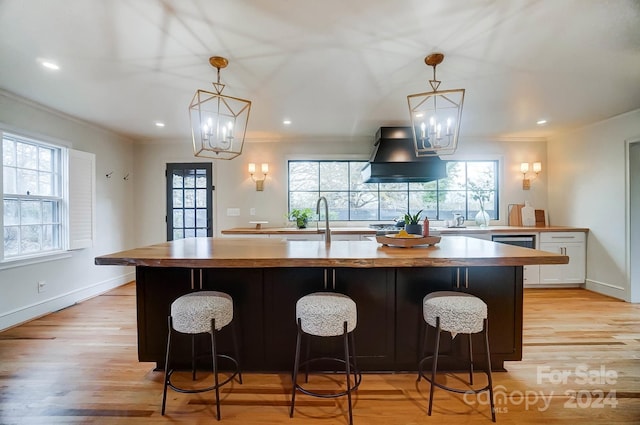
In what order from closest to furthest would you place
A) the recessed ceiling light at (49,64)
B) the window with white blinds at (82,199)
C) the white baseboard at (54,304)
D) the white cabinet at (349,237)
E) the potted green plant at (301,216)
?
the recessed ceiling light at (49,64) < the white baseboard at (54,304) < the window with white blinds at (82,199) < the white cabinet at (349,237) < the potted green plant at (301,216)

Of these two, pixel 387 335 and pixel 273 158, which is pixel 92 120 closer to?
pixel 273 158

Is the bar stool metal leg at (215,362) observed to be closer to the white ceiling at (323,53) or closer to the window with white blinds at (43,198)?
the white ceiling at (323,53)

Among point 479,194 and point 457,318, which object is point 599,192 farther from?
point 457,318

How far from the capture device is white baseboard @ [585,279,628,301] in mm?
3880

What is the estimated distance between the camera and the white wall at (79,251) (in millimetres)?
3109

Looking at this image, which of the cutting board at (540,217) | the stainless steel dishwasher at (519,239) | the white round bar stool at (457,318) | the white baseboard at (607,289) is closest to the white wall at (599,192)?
the white baseboard at (607,289)

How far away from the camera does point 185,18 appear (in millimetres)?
1861

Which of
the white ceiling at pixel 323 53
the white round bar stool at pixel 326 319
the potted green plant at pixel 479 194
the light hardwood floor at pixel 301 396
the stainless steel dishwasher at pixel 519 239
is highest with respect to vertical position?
the white ceiling at pixel 323 53

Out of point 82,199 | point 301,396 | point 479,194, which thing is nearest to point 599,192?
point 479,194

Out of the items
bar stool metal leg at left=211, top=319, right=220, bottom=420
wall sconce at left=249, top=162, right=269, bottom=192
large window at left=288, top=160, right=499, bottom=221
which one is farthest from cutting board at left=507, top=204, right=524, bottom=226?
bar stool metal leg at left=211, top=319, right=220, bottom=420

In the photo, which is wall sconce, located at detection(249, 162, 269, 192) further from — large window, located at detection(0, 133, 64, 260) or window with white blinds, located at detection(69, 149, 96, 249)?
large window, located at detection(0, 133, 64, 260)

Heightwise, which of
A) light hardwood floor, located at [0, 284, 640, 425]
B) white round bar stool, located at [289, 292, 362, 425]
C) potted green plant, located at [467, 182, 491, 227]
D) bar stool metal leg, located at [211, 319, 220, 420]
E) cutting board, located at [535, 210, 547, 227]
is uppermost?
potted green plant, located at [467, 182, 491, 227]

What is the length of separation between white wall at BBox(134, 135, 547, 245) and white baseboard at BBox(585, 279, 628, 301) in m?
1.36

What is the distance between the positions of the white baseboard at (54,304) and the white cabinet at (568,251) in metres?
6.48
